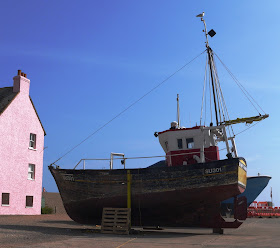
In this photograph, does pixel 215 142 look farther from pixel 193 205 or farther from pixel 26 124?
pixel 26 124

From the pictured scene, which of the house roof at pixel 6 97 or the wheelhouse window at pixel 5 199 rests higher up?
the house roof at pixel 6 97

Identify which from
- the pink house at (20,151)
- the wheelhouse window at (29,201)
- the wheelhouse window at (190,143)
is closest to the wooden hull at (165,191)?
the wheelhouse window at (190,143)

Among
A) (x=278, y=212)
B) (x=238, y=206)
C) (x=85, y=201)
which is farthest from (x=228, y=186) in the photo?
(x=278, y=212)

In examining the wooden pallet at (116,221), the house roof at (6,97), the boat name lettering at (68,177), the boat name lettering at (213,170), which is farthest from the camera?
the house roof at (6,97)

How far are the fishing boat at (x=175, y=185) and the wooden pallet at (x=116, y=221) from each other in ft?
2.07

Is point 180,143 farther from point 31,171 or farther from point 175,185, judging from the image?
point 31,171

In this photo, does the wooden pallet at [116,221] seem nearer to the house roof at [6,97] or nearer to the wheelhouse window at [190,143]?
the wheelhouse window at [190,143]

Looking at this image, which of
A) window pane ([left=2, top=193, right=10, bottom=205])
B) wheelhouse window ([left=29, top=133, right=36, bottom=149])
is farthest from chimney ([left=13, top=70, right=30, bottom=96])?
window pane ([left=2, top=193, right=10, bottom=205])

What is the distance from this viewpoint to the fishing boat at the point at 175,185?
663 inches

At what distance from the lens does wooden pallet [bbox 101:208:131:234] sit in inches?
641

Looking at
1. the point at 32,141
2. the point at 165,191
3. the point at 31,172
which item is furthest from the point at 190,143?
the point at 31,172

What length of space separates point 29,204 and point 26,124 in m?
6.91

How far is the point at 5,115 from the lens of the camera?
2781 centimetres

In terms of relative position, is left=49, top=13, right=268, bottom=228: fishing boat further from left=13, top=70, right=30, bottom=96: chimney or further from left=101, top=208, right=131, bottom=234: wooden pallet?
left=13, top=70, right=30, bottom=96: chimney
